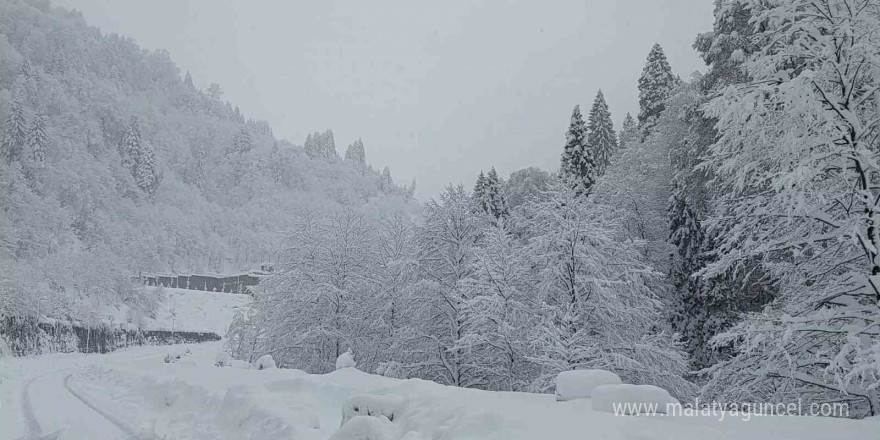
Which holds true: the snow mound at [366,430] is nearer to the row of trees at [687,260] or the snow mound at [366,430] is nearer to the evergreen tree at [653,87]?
the row of trees at [687,260]

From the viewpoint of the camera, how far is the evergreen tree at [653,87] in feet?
139

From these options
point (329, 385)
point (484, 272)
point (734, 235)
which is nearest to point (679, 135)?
point (484, 272)

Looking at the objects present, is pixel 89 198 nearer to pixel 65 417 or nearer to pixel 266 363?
pixel 266 363

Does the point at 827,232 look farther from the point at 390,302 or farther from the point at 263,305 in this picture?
the point at 263,305

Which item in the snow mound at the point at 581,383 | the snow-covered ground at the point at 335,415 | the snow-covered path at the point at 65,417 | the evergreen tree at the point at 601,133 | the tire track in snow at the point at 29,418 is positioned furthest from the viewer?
the evergreen tree at the point at 601,133

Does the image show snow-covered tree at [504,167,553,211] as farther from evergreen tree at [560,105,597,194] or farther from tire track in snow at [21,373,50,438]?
tire track in snow at [21,373,50,438]

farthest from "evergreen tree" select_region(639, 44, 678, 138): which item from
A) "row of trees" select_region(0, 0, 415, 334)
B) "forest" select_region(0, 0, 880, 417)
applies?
"row of trees" select_region(0, 0, 415, 334)

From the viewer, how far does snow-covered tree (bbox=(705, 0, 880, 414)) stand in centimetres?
859

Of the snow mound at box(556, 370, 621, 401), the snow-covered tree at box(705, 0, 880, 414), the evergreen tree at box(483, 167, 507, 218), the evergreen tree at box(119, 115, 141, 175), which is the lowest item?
the snow mound at box(556, 370, 621, 401)

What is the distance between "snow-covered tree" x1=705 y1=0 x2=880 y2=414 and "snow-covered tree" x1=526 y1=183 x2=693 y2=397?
22.5 feet

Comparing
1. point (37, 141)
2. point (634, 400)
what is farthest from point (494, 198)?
point (37, 141)

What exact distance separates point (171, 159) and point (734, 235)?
21778 centimetres

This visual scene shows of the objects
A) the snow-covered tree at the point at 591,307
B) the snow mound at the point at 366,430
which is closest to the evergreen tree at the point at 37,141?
the snow-covered tree at the point at 591,307

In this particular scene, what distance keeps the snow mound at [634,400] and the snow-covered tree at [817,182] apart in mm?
3056
